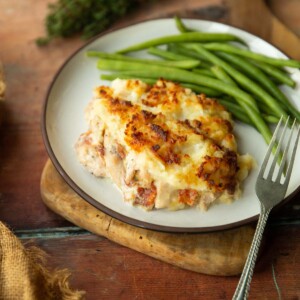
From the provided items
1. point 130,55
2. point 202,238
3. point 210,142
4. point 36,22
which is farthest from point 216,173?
point 36,22

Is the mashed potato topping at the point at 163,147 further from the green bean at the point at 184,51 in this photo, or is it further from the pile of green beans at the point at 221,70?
the green bean at the point at 184,51

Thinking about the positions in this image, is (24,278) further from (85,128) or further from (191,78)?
(191,78)

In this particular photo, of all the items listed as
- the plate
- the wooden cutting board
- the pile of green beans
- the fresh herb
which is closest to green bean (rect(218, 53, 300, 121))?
the pile of green beans

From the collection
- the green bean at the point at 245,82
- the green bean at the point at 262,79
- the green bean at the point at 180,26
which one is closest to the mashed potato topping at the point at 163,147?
the green bean at the point at 245,82

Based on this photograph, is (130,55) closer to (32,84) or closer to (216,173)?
(32,84)

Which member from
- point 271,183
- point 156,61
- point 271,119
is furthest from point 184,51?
point 271,183
